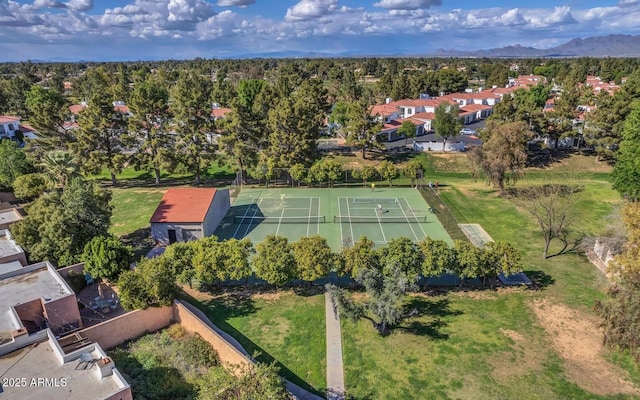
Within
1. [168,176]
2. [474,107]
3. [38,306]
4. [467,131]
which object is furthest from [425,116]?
[38,306]

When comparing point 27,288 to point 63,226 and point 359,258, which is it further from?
point 359,258

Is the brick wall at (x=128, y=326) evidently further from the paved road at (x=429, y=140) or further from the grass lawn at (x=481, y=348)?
the paved road at (x=429, y=140)

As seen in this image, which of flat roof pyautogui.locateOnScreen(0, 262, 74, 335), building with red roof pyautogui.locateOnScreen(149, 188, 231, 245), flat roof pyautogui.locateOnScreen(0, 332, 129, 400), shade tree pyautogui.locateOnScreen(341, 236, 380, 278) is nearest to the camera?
flat roof pyautogui.locateOnScreen(0, 332, 129, 400)

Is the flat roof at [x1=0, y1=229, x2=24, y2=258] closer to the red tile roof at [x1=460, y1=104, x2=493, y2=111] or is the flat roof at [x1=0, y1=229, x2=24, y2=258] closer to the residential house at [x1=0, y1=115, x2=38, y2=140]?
the residential house at [x1=0, y1=115, x2=38, y2=140]

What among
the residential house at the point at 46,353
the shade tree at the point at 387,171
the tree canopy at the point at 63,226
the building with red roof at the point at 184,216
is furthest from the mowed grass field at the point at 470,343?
the shade tree at the point at 387,171

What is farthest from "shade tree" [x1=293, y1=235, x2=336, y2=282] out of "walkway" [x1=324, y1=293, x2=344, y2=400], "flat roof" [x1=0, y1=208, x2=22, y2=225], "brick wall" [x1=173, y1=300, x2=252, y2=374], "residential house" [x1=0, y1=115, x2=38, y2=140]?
"residential house" [x1=0, y1=115, x2=38, y2=140]

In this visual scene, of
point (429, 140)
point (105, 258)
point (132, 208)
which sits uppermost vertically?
point (429, 140)
